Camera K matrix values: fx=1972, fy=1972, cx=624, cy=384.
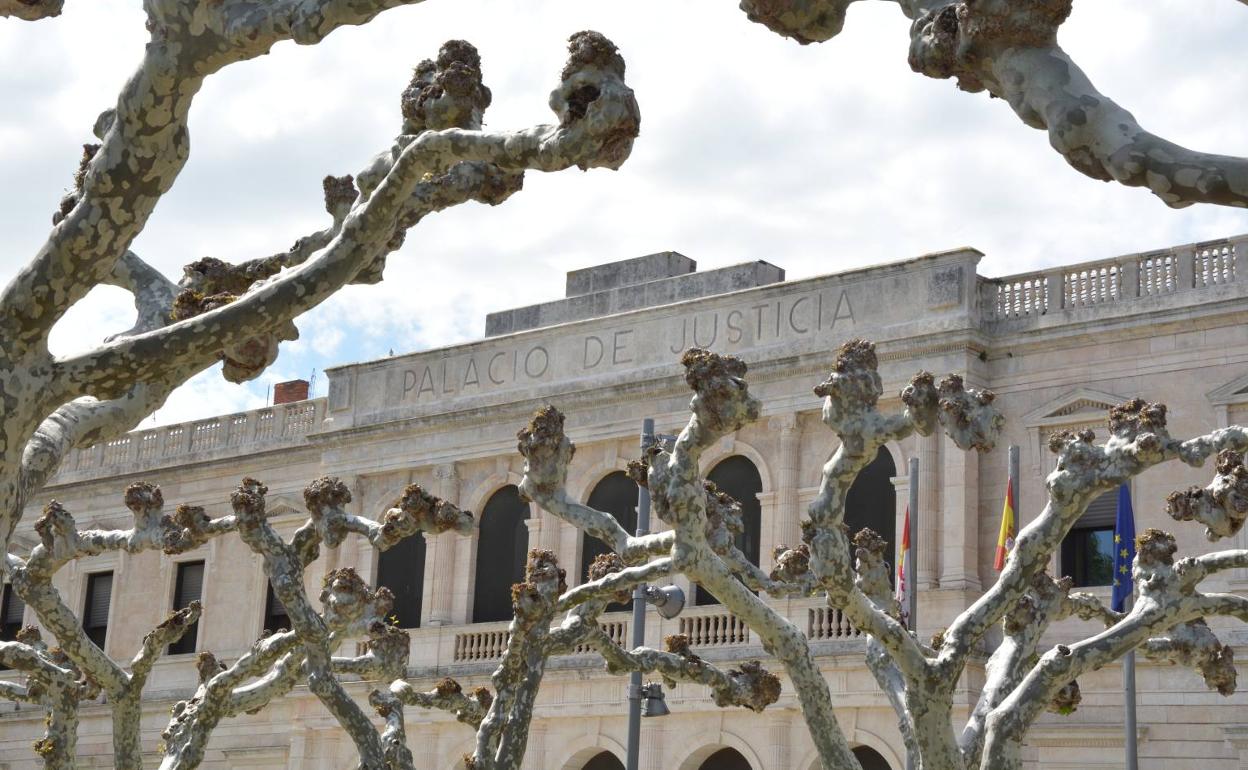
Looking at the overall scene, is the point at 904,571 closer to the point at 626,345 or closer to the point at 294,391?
the point at 626,345

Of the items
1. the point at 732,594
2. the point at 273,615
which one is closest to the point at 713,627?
the point at 273,615

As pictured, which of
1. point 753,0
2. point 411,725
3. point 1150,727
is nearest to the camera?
point 753,0

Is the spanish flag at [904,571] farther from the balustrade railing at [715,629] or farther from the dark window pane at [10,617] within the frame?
the dark window pane at [10,617]

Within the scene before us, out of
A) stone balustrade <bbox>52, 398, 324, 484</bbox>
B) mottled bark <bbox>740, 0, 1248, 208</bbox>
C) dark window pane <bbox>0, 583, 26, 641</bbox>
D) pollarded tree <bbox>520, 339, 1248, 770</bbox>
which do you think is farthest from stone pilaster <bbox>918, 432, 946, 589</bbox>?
dark window pane <bbox>0, 583, 26, 641</bbox>

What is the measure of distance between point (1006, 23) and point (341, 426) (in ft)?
94.4

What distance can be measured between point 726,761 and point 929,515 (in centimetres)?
514

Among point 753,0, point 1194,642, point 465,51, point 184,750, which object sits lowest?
point 184,750

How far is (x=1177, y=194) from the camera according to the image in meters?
6.22

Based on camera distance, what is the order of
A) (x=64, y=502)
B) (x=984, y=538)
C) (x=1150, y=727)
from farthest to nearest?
(x=64, y=502)
(x=984, y=538)
(x=1150, y=727)

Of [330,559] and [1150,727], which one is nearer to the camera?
[1150,727]

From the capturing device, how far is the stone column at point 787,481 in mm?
28438

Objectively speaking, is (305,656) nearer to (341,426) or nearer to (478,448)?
(478,448)

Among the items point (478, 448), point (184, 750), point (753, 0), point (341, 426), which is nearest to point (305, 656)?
point (184, 750)

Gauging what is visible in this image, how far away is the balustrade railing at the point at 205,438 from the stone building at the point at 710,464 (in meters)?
0.08
